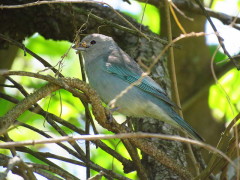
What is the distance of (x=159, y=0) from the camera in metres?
5.50

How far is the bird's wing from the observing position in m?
5.41

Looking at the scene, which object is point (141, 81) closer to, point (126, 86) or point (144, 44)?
point (126, 86)

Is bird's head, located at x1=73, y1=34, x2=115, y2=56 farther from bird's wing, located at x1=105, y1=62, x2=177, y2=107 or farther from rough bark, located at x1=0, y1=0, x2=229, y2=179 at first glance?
bird's wing, located at x1=105, y1=62, x2=177, y2=107

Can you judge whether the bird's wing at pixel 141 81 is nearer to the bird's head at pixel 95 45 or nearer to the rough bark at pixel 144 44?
the rough bark at pixel 144 44

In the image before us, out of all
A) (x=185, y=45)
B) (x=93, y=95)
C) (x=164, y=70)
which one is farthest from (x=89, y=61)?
(x=93, y=95)

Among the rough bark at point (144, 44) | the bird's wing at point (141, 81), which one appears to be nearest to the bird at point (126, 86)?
the bird's wing at point (141, 81)

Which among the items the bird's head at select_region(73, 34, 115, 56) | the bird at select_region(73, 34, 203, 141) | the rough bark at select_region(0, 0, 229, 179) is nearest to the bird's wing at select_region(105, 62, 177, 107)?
the bird at select_region(73, 34, 203, 141)

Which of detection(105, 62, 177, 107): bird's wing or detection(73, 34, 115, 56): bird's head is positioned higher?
detection(73, 34, 115, 56): bird's head

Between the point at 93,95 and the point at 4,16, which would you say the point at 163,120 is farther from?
the point at 4,16

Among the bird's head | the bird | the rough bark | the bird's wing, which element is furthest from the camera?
the bird's head

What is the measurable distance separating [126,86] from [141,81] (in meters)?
0.20

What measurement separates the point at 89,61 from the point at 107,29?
501mm

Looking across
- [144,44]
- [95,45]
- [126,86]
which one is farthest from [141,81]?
[95,45]

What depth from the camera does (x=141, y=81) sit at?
5453 mm
